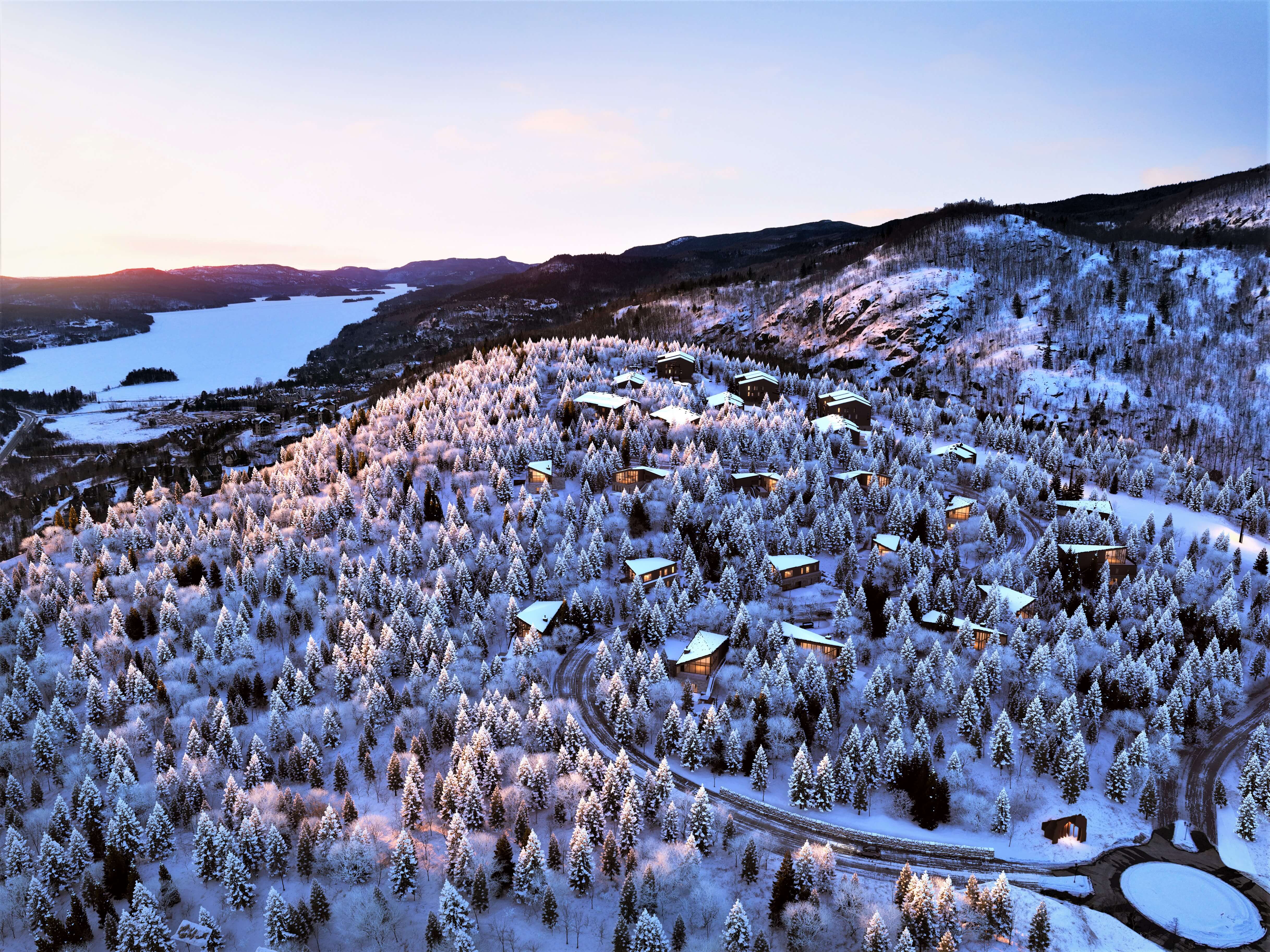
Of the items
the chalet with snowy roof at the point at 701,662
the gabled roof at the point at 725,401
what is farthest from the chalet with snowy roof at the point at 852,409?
the chalet with snowy roof at the point at 701,662

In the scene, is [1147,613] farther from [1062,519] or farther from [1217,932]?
[1217,932]

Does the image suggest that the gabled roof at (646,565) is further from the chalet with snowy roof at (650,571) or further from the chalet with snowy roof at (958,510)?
the chalet with snowy roof at (958,510)

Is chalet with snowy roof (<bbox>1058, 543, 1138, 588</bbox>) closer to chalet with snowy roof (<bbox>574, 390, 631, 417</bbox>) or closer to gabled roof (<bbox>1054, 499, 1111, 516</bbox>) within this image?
gabled roof (<bbox>1054, 499, 1111, 516</bbox>)

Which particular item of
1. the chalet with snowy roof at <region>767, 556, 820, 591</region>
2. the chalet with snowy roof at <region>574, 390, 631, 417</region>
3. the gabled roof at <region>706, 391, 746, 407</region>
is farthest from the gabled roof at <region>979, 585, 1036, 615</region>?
the chalet with snowy roof at <region>574, 390, 631, 417</region>

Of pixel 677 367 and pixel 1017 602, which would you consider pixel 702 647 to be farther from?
pixel 677 367

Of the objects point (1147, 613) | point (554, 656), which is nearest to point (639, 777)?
point (554, 656)

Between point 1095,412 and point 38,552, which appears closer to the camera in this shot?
point 38,552
